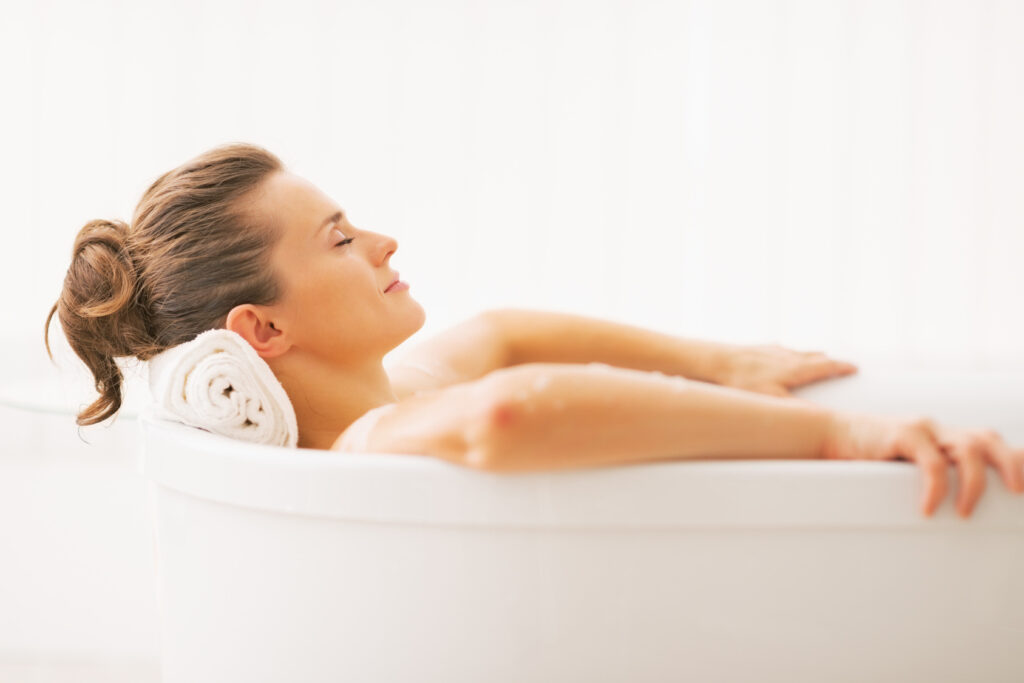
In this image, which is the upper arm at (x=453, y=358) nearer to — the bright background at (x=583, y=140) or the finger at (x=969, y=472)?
the finger at (x=969, y=472)

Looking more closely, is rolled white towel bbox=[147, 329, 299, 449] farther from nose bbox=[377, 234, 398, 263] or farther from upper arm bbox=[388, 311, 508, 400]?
upper arm bbox=[388, 311, 508, 400]

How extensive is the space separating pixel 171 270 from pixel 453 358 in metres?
0.44

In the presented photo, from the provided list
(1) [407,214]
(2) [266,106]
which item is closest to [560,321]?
(1) [407,214]

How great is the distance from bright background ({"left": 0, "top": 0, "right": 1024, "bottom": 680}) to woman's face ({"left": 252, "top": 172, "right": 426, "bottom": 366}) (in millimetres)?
1498

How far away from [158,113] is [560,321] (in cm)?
162

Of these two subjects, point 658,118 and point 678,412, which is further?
point 658,118

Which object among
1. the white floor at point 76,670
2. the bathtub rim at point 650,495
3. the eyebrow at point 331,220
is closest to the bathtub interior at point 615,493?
the bathtub rim at point 650,495

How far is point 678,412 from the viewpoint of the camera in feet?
2.70

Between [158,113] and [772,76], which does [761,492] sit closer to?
[772,76]

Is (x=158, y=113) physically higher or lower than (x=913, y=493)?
higher

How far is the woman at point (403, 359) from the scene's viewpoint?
2.64 ft

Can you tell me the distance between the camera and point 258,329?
1.11m

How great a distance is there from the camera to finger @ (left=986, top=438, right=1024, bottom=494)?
0.78 m

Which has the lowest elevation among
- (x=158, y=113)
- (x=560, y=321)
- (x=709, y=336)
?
(x=709, y=336)
